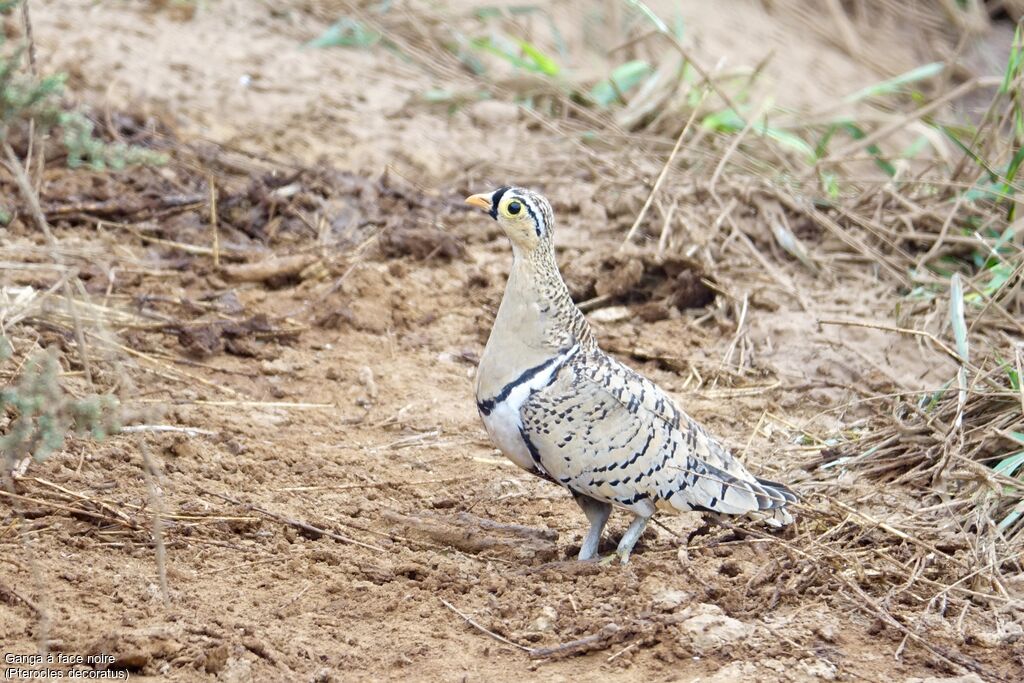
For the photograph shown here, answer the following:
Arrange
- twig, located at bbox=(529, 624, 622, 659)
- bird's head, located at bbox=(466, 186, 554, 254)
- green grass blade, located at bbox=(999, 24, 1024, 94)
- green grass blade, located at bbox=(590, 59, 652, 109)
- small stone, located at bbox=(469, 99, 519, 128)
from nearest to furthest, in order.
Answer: twig, located at bbox=(529, 624, 622, 659)
bird's head, located at bbox=(466, 186, 554, 254)
green grass blade, located at bbox=(999, 24, 1024, 94)
small stone, located at bbox=(469, 99, 519, 128)
green grass blade, located at bbox=(590, 59, 652, 109)

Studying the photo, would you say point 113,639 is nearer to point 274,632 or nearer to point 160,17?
point 274,632

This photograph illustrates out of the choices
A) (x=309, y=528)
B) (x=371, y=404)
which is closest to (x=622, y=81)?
(x=371, y=404)

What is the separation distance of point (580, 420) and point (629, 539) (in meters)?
0.46

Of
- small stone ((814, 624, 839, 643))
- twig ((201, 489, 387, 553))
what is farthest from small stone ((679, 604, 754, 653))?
twig ((201, 489, 387, 553))

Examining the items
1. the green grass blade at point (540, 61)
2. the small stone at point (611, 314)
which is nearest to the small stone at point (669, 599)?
the small stone at point (611, 314)

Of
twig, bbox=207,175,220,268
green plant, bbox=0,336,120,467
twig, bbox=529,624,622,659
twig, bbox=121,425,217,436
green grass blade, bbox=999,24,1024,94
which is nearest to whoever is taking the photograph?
green plant, bbox=0,336,120,467

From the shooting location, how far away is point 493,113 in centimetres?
835

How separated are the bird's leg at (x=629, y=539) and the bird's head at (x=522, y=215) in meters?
0.97

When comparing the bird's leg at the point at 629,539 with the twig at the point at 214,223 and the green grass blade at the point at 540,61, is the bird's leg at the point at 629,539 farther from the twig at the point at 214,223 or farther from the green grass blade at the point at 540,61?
the green grass blade at the point at 540,61

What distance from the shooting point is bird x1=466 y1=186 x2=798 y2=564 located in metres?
3.96

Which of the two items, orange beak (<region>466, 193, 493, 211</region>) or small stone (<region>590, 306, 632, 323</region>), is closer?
orange beak (<region>466, 193, 493, 211</region>)

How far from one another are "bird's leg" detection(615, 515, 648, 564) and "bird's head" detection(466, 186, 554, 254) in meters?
0.97

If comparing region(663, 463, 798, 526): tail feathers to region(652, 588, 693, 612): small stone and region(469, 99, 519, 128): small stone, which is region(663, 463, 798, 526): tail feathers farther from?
region(469, 99, 519, 128): small stone

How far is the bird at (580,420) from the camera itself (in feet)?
13.0
